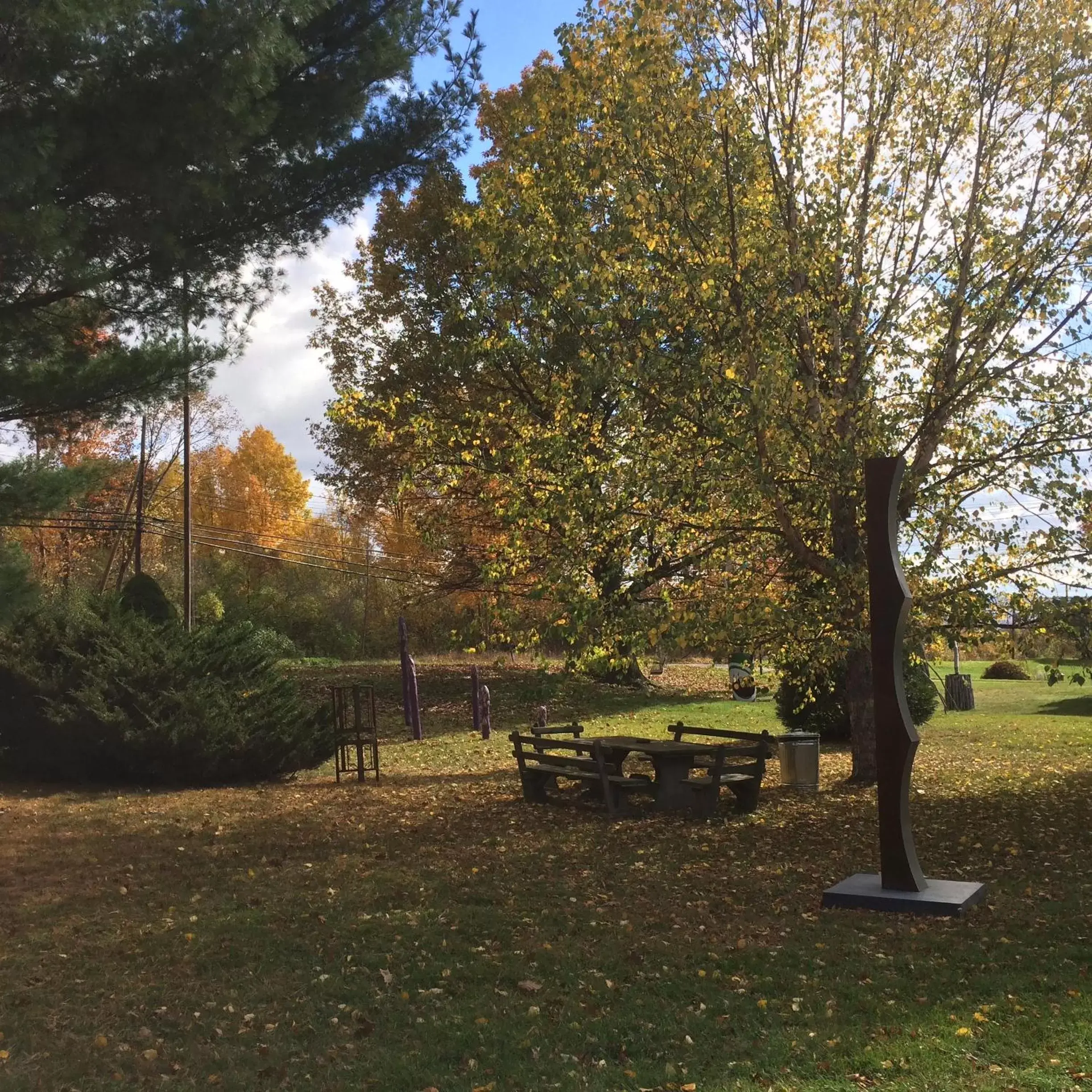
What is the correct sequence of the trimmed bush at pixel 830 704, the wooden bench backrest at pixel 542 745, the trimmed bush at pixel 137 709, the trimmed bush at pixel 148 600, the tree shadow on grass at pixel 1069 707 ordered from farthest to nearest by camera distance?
the tree shadow on grass at pixel 1069 707
the trimmed bush at pixel 148 600
the trimmed bush at pixel 830 704
the trimmed bush at pixel 137 709
the wooden bench backrest at pixel 542 745

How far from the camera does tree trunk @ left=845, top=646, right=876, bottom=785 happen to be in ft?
33.0

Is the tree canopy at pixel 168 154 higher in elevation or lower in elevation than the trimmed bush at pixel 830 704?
higher

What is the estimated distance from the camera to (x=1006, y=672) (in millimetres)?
31531

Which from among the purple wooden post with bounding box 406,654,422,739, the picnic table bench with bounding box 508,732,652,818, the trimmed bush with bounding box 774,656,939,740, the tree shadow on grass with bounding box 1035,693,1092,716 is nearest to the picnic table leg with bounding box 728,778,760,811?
the picnic table bench with bounding box 508,732,652,818

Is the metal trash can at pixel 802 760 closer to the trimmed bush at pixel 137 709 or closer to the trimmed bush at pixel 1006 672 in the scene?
the trimmed bush at pixel 137 709

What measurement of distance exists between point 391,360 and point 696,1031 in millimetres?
17364

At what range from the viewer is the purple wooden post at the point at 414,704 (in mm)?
16344

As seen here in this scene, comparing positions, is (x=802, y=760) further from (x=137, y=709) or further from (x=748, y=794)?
(x=137, y=709)

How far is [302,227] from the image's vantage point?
8.44m

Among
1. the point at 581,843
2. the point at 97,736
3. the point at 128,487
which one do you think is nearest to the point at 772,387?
the point at 581,843

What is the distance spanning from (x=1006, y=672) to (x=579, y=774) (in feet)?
86.1

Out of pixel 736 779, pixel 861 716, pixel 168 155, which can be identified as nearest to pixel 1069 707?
pixel 861 716

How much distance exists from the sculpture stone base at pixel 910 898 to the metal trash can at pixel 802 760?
4056 mm

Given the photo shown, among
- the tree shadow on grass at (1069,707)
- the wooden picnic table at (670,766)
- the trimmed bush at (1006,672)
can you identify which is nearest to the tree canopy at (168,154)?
the wooden picnic table at (670,766)
